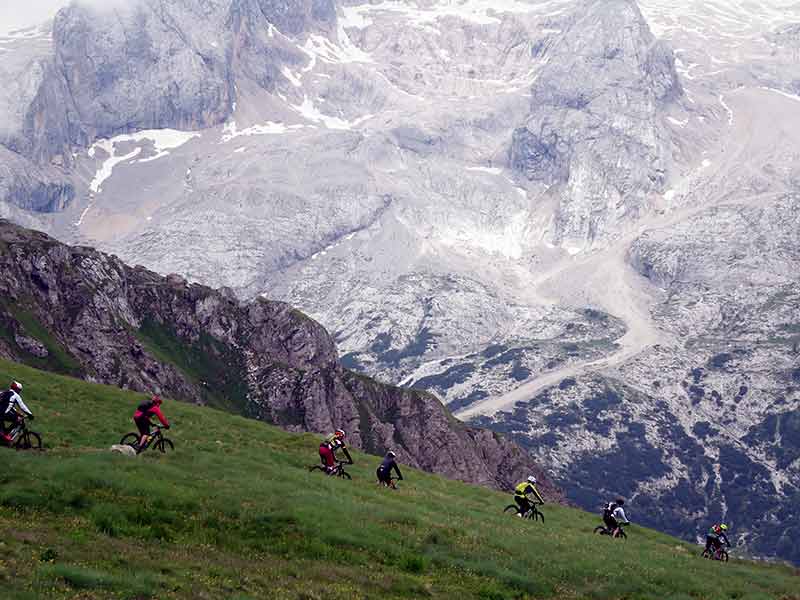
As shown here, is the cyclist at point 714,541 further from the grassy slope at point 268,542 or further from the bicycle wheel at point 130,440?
the bicycle wheel at point 130,440

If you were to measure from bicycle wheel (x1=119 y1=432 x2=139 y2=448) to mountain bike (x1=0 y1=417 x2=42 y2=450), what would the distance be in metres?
4.25

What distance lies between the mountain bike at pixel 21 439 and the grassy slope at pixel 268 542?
103 cm

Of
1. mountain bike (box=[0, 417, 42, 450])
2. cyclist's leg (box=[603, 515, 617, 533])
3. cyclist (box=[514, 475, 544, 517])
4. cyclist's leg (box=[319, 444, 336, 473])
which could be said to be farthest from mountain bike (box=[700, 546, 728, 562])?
mountain bike (box=[0, 417, 42, 450])

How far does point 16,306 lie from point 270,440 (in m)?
92.3

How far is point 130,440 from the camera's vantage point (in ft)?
179

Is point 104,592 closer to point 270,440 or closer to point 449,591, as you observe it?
point 449,591

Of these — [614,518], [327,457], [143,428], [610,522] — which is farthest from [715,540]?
[143,428]

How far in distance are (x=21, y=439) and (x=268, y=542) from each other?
629 inches

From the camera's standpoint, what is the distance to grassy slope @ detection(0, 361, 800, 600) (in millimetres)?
32844

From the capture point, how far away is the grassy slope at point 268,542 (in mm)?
32844

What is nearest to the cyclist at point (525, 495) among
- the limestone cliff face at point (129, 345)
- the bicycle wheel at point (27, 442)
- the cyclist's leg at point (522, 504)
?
the cyclist's leg at point (522, 504)

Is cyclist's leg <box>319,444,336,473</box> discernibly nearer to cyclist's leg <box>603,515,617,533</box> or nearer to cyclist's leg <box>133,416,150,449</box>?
cyclist's leg <box>133,416,150,449</box>

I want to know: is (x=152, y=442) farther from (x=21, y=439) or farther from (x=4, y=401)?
(x=4, y=401)

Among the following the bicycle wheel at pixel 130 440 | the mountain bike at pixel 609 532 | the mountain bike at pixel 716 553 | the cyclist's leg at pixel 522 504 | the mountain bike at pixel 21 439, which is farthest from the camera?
the mountain bike at pixel 609 532
